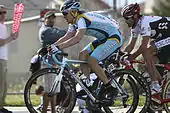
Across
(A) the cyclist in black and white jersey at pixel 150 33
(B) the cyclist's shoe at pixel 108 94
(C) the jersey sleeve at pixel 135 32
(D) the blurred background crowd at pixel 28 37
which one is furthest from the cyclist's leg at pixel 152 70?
(D) the blurred background crowd at pixel 28 37

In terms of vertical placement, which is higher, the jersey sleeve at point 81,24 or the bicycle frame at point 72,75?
the jersey sleeve at point 81,24

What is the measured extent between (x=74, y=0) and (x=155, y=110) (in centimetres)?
221

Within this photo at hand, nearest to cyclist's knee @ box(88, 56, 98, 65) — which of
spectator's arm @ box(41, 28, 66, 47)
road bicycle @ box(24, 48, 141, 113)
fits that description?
road bicycle @ box(24, 48, 141, 113)

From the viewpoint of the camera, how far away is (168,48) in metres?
8.49

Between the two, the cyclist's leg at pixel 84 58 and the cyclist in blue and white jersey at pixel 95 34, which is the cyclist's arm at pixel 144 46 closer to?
the cyclist in blue and white jersey at pixel 95 34

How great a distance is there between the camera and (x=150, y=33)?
26.7 feet

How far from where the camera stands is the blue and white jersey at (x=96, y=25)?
7.81 metres

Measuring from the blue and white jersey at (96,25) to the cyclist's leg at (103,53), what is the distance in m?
0.11

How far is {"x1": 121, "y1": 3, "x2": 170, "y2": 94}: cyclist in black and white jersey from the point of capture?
8.16 m

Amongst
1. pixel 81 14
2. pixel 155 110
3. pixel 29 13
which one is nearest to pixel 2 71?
pixel 81 14

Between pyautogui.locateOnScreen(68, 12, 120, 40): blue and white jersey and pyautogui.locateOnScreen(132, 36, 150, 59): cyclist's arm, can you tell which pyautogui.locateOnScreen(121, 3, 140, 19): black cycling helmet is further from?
pyautogui.locateOnScreen(132, 36, 150, 59): cyclist's arm

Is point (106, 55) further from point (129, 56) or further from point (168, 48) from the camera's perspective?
point (168, 48)

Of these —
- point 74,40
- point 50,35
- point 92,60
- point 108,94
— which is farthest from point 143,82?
point 50,35

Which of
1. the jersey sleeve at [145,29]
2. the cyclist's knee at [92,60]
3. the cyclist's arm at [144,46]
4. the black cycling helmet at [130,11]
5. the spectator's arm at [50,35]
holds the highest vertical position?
the black cycling helmet at [130,11]
